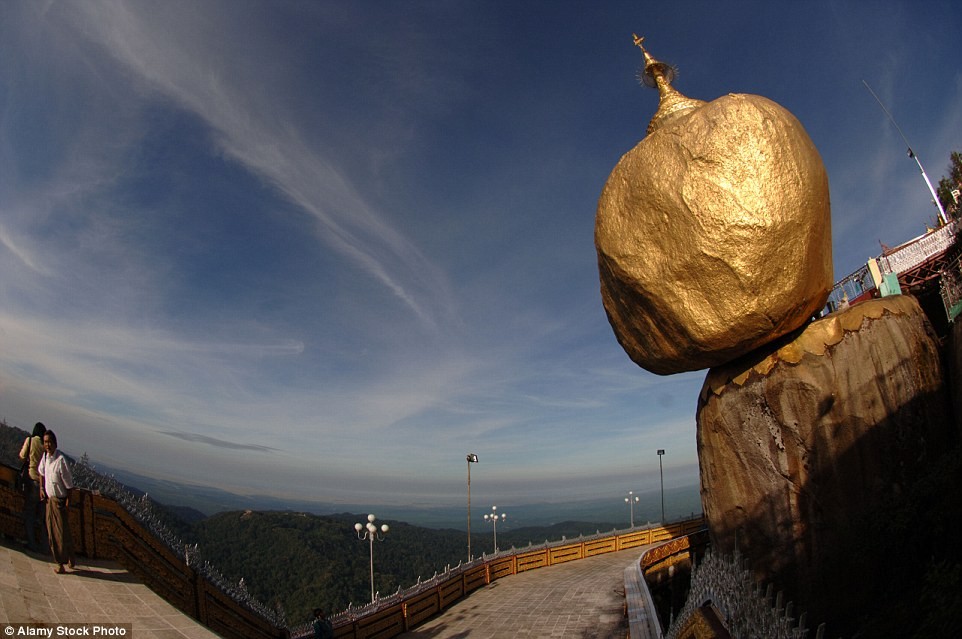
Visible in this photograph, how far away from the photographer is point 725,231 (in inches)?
397

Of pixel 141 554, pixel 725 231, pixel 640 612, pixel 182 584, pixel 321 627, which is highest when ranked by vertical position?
pixel 725 231

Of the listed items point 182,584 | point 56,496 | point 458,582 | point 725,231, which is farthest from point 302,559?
point 725,231

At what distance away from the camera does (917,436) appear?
10133mm

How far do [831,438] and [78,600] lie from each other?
12927 millimetres

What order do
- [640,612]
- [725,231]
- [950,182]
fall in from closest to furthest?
1. [640,612]
2. [725,231]
3. [950,182]

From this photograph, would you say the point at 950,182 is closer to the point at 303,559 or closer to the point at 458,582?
the point at 458,582

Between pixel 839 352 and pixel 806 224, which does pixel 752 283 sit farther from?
pixel 839 352

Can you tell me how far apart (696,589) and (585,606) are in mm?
7385

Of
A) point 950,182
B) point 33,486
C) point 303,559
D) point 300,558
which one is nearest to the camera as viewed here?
point 33,486

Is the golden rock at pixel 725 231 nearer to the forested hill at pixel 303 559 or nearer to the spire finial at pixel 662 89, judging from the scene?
the spire finial at pixel 662 89

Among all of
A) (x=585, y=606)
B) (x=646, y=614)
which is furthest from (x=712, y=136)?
(x=585, y=606)

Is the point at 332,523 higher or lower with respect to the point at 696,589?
lower

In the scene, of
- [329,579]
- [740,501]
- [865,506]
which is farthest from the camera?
[329,579]

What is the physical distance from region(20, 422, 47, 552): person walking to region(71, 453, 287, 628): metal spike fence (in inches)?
19.7
